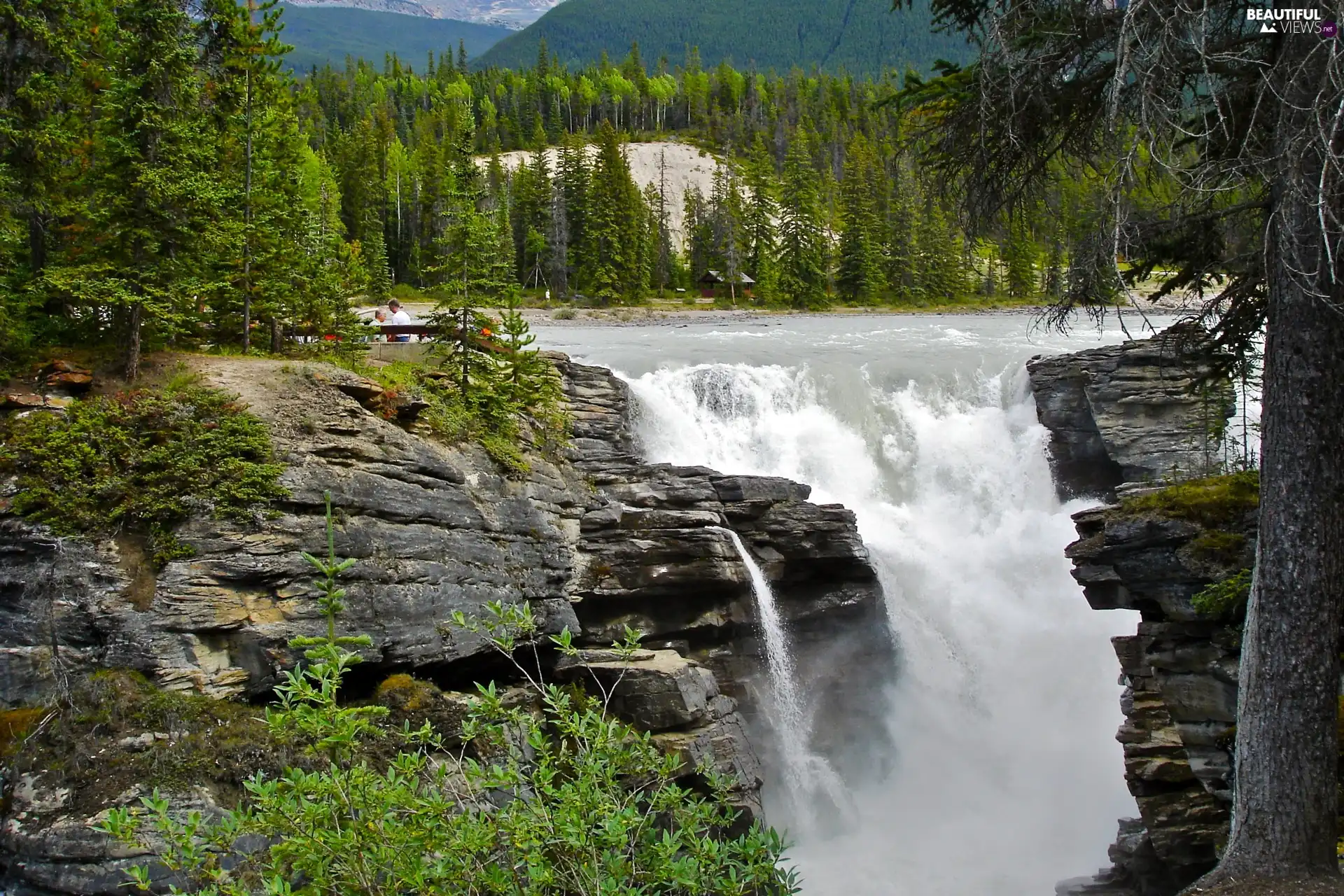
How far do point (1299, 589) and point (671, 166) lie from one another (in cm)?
10403

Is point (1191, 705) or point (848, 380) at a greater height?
point (848, 380)

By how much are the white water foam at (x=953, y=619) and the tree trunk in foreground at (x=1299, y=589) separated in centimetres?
900

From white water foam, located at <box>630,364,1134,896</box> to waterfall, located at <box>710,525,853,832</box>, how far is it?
41cm

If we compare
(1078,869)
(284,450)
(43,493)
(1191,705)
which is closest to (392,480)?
(284,450)

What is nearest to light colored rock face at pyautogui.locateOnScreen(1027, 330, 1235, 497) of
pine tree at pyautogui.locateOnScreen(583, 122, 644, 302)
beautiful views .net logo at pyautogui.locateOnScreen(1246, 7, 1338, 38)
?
beautiful views .net logo at pyautogui.locateOnScreen(1246, 7, 1338, 38)

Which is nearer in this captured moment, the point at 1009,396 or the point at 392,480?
the point at 392,480

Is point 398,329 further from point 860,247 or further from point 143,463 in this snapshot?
point 860,247

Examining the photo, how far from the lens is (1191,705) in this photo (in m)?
11.5

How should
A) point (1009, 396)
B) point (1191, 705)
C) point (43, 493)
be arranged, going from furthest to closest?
point (1009, 396), point (43, 493), point (1191, 705)

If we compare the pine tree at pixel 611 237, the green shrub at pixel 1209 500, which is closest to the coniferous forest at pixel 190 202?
the pine tree at pixel 611 237

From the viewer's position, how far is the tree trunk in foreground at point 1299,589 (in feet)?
26.2

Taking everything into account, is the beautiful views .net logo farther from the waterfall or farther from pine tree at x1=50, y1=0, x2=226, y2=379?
pine tree at x1=50, y1=0, x2=226, y2=379

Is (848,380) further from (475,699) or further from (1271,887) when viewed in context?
(475,699)

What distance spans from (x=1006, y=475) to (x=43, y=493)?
903 inches
